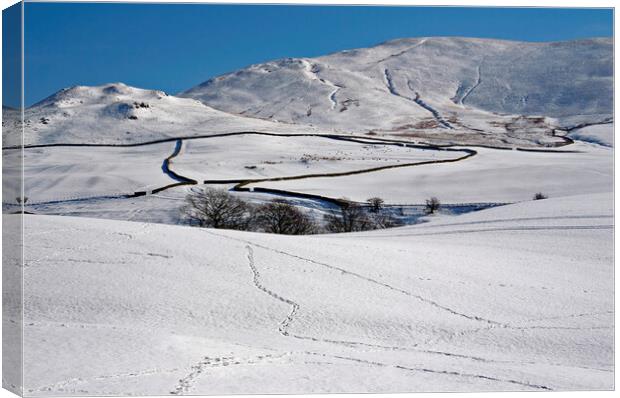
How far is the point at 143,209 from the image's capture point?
107 feet

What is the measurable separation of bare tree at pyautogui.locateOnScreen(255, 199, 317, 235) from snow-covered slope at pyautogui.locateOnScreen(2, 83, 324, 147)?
111ft

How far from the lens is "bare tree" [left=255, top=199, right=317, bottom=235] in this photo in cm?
2786

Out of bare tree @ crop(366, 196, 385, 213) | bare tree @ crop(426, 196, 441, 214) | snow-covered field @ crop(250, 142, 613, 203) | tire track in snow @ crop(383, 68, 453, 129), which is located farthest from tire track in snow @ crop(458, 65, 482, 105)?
bare tree @ crop(426, 196, 441, 214)

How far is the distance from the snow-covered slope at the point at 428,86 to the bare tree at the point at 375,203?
44099 millimetres

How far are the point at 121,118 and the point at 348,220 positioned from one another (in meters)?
54.7

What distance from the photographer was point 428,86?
118 meters

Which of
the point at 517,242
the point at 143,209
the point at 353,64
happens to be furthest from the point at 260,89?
the point at 517,242

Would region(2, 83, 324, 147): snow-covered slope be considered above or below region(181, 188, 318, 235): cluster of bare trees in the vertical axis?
above

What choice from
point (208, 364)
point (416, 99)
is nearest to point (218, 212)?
point (208, 364)

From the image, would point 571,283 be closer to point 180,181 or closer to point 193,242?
point 193,242

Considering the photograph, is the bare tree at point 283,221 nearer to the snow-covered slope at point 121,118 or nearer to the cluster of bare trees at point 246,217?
the cluster of bare trees at point 246,217

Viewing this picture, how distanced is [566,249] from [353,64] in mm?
127977

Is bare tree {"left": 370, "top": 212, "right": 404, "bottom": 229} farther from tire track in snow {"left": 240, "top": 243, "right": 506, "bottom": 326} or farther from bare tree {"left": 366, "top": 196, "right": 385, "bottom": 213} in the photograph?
tire track in snow {"left": 240, "top": 243, "right": 506, "bottom": 326}

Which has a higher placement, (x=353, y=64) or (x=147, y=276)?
(x=353, y=64)
